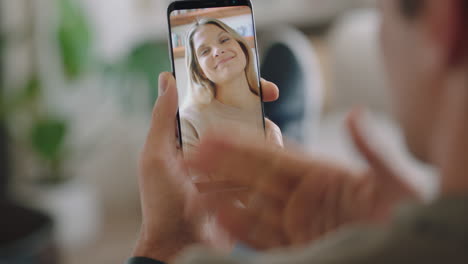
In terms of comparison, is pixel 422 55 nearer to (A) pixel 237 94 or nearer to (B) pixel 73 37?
(A) pixel 237 94

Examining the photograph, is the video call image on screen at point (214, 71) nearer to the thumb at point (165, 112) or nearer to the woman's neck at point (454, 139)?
the thumb at point (165, 112)

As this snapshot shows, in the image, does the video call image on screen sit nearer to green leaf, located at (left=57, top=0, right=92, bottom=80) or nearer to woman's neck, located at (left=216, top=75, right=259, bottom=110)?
woman's neck, located at (left=216, top=75, right=259, bottom=110)

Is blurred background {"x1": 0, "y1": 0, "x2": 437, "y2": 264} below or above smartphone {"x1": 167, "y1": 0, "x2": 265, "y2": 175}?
below

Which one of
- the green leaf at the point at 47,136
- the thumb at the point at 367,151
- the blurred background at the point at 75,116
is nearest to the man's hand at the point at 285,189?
the thumb at the point at 367,151

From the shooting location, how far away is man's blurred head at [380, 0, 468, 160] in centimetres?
18

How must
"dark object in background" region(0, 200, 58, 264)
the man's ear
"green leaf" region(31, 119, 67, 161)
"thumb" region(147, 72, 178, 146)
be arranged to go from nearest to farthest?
the man's ear < "thumb" region(147, 72, 178, 146) < "dark object in background" region(0, 200, 58, 264) < "green leaf" region(31, 119, 67, 161)

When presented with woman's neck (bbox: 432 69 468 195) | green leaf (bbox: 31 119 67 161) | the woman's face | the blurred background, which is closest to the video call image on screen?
the woman's face

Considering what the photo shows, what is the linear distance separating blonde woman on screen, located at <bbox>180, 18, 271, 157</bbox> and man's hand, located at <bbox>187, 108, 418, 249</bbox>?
3cm

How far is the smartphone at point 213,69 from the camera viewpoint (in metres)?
0.28

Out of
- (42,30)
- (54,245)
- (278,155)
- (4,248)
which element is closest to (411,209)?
(278,155)

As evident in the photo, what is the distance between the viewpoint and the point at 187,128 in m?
0.29

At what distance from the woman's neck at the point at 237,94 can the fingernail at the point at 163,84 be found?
0.03 m

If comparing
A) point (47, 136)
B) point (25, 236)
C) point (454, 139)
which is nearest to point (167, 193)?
point (454, 139)

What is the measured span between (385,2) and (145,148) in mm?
150
